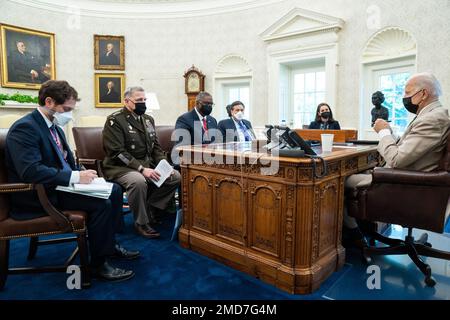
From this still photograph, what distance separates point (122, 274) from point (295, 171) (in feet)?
4.85

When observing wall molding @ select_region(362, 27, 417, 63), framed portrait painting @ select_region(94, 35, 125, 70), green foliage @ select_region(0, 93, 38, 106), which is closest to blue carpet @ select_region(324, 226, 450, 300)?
wall molding @ select_region(362, 27, 417, 63)

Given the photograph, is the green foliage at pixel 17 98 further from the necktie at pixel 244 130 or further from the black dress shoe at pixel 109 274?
the black dress shoe at pixel 109 274

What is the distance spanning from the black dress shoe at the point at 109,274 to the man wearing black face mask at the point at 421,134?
1.91m

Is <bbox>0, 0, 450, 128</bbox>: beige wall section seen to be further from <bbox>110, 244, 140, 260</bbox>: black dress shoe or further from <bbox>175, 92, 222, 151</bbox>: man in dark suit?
<bbox>110, 244, 140, 260</bbox>: black dress shoe

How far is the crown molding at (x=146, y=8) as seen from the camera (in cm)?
793

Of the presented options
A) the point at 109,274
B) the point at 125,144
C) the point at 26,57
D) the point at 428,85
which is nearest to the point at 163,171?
the point at 125,144

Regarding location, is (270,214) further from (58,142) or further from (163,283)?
(58,142)

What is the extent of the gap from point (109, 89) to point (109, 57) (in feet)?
2.67

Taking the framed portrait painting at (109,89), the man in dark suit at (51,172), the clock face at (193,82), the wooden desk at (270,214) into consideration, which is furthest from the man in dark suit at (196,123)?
the framed portrait painting at (109,89)

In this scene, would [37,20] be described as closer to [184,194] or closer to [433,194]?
[184,194]

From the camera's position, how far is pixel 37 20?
7.69 meters

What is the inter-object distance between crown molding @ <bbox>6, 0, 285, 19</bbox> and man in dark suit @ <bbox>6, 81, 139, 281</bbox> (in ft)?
21.2

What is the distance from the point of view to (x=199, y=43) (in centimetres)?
845

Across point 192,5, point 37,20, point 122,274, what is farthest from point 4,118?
point 122,274
